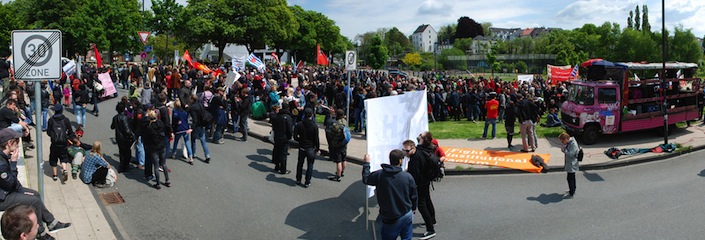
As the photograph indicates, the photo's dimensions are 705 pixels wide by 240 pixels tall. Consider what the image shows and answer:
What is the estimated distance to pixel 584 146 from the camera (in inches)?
630

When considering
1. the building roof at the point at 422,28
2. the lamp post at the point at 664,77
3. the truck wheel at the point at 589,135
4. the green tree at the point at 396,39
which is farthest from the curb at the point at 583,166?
the building roof at the point at 422,28

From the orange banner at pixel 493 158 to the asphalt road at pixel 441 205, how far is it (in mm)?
695

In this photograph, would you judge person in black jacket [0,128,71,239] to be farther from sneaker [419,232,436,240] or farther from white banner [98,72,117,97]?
white banner [98,72,117,97]

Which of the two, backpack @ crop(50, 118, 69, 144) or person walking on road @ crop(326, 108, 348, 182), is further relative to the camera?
person walking on road @ crop(326, 108, 348, 182)

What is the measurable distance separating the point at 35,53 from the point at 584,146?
1463 centimetres

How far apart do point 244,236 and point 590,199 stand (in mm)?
6869

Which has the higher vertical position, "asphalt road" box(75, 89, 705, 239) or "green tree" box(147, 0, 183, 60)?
"green tree" box(147, 0, 183, 60)

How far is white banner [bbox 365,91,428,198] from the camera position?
8789mm

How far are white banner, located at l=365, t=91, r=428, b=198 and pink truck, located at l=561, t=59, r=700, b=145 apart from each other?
26.9 feet

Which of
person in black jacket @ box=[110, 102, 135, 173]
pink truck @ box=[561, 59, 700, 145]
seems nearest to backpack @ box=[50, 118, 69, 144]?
person in black jacket @ box=[110, 102, 135, 173]

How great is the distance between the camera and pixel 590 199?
10516mm

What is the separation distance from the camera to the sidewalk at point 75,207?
8188 millimetres

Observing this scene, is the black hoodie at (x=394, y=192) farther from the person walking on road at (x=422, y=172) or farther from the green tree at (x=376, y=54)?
the green tree at (x=376, y=54)

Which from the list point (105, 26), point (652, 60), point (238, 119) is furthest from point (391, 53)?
point (238, 119)
